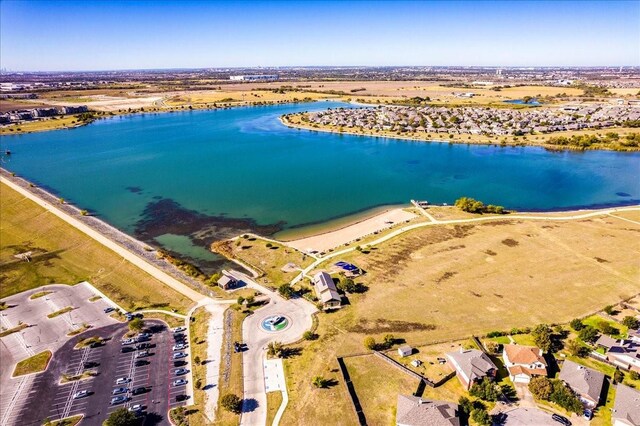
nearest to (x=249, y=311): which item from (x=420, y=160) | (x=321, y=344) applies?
(x=321, y=344)

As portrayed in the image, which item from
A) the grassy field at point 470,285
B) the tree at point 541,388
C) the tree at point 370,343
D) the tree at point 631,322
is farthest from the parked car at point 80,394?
the tree at point 631,322

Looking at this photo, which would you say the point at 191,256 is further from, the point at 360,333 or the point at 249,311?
the point at 360,333

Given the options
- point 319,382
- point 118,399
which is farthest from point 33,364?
point 319,382

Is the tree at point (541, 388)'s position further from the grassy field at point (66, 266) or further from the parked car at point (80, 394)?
the parked car at point (80, 394)

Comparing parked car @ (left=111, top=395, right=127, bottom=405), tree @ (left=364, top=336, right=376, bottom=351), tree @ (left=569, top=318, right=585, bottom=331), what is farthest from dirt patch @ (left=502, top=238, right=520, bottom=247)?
parked car @ (left=111, top=395, right=127, bottom=405)

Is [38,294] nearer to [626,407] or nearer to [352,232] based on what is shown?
[352,232]

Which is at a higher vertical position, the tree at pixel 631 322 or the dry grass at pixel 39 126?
the dry grass at pixel 39 126

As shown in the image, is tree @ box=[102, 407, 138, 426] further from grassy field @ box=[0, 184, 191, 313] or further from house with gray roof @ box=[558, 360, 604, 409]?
house with gray roof @ box=[558, 360, 604, 409]
